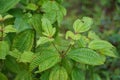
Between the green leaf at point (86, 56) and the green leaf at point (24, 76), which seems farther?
the green leaf at point (24, 76)

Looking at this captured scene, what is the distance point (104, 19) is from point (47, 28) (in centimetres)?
239

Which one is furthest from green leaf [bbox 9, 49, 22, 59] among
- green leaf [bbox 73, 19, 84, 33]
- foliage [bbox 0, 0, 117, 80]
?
green leaf [bbox 73, 19, 84, 33]

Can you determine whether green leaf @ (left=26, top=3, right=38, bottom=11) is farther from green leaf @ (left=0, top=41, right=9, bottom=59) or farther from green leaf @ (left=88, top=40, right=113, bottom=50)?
green leaf @ (left=88, top=40, right=113, bottom=50)

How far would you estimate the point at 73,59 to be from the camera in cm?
158

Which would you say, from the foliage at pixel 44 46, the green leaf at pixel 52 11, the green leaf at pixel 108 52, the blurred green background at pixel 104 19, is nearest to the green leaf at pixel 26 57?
the foliage at pixel 44 46

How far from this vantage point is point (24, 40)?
178 centimetres

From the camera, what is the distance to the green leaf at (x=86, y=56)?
1582mm

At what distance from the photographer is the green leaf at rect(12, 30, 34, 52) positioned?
1.77 meters

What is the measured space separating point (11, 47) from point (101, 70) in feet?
4.79

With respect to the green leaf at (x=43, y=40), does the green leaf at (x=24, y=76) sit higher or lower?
lower

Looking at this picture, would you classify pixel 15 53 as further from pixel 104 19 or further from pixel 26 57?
pixel 104 19

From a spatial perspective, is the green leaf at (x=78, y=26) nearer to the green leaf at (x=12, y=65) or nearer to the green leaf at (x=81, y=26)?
the green leaf at (x=81, y=26)

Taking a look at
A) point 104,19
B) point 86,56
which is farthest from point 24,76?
point 104,19

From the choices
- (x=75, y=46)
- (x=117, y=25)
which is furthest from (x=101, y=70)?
(x=75, y=46)
